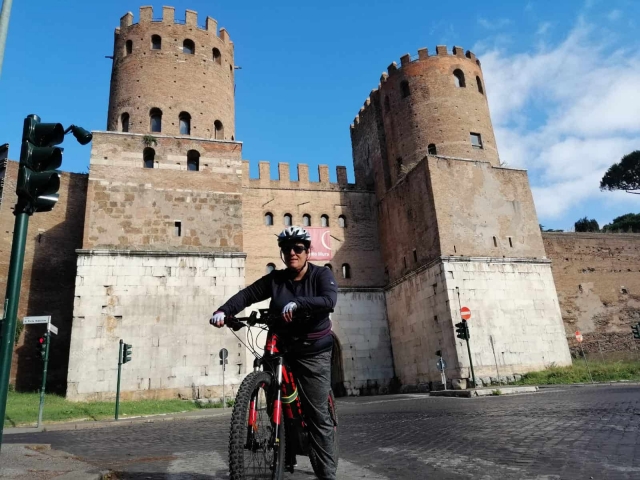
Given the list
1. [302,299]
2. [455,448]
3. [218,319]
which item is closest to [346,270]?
[455,448]

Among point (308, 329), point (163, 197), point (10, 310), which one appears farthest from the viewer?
point (163, 197)

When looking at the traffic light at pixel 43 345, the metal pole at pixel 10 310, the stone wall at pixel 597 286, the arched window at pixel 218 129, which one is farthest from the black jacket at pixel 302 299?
the stone wall at pixel 597 286

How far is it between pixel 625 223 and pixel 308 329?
165 feet

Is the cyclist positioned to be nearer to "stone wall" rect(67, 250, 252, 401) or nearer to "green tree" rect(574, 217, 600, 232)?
"stone wall" rect(67, 250, 252, 401)

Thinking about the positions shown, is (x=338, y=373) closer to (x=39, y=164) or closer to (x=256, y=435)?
(x=39, y=164)

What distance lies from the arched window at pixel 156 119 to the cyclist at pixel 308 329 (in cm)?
1771

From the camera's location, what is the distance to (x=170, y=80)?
19.5m

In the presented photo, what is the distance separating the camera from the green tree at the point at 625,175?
41531mm

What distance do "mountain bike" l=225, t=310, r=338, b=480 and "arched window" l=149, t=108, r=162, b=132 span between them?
17.9 meters

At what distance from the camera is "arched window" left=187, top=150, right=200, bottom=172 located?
1878 cm

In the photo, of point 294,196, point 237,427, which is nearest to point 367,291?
point 294,196

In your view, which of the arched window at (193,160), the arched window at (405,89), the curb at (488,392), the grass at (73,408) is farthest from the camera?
the arched window at (405,89)

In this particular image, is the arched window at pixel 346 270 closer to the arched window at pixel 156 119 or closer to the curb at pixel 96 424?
the arched window at pixel 156 119

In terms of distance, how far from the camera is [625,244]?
82.9 ft
